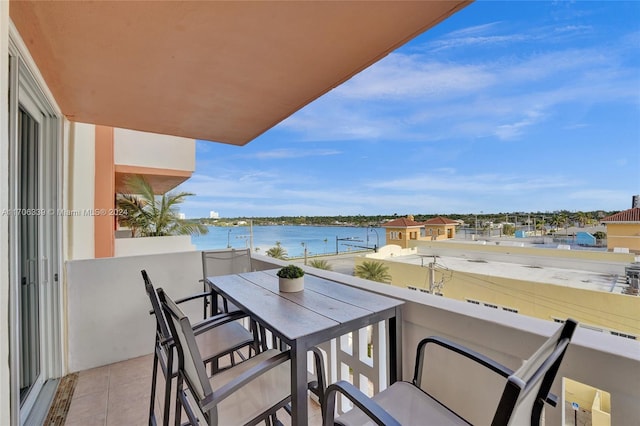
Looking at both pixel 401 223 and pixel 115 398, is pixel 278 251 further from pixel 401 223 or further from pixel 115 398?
pixel 115 398

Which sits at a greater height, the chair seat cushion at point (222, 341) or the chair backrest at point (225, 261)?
the chair backrest at point (225, 261)

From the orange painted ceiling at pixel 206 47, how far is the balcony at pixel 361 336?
4.83ft

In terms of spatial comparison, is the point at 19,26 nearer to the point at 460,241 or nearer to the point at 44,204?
the point at 44,204

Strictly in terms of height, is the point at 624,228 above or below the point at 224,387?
above

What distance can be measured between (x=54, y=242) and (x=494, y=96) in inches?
699

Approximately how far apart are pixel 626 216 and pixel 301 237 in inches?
258

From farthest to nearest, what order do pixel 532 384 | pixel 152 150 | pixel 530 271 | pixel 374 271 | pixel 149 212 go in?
pixel 374 271 < pixel 530 271 < pixel 152 150 < pixel 149 212 < pixel 532 384

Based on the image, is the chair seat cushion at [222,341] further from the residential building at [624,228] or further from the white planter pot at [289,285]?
the residential building at [624,228]

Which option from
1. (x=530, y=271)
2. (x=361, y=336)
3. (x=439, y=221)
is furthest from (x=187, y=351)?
(x=530, y=271)

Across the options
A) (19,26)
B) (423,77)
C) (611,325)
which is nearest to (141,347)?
(19,26)

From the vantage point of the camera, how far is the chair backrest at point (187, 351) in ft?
3.72

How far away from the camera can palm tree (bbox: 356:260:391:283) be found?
1011 cm

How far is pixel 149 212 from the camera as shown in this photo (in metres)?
5.56

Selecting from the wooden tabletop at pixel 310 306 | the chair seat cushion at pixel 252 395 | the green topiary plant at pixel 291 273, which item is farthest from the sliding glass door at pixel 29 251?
the green topiary plant at pixel 291 273
